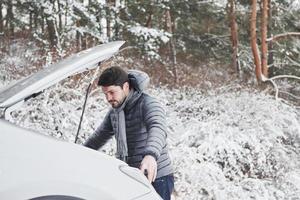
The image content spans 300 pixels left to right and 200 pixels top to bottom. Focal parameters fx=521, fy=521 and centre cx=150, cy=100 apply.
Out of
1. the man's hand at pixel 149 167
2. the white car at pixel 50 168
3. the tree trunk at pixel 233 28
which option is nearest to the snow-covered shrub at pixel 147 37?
the tree trunk at pixel 233 28

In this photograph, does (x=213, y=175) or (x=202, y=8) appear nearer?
(x=213, y=175)

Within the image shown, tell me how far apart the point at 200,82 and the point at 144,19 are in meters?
4.54

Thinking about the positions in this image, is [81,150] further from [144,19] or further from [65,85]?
[144,19]

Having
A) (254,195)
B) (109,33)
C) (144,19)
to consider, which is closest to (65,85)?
(254,195)

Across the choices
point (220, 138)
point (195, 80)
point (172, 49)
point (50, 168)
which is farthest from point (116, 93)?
point (172, 49)

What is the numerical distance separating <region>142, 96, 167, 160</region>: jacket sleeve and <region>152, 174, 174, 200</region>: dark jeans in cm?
43

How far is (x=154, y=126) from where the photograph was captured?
10.3 feet

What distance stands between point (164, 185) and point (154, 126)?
22.2 inches

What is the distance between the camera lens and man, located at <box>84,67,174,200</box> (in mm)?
3199

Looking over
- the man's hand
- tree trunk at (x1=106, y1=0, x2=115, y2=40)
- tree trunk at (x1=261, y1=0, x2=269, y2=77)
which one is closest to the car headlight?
the man's hand

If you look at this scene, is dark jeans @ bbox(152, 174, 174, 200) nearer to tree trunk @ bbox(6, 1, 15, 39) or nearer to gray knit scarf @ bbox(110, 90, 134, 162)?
gray knit scarf @ bbox(110, 90, 134, 162)

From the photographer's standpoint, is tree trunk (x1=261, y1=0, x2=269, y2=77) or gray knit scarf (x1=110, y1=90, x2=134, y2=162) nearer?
gray knit scarf (x1=110, y1=90, x2=134, y2=162)

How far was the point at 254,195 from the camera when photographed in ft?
22.9

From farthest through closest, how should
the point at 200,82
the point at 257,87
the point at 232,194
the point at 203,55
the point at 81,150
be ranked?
the point at 203,55
the point at 200,82
the point at 257,87
the point at 232,194
the point at 81,150
